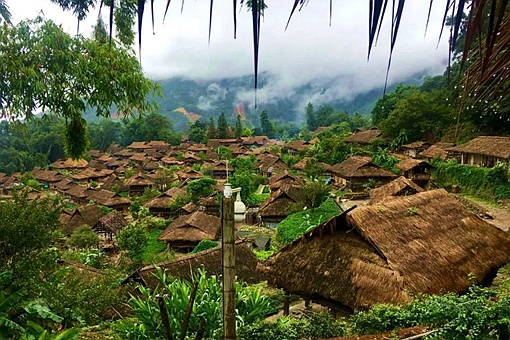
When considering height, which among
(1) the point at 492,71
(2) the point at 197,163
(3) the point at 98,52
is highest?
(3) the point at 98,52

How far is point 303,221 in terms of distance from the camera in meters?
19.1

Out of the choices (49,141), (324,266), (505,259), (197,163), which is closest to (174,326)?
(324,266)

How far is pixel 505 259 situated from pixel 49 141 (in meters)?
55.5

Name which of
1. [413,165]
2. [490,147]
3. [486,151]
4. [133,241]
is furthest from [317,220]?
[490,147]

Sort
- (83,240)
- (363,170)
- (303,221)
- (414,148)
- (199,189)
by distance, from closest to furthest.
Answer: (303,221), (83,240), (363,170), (199,189), (414,148)

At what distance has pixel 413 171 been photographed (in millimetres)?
24484

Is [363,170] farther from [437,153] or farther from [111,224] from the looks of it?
[111,224]

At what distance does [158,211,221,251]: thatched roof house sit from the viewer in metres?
19.9

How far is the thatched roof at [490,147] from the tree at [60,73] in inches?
750

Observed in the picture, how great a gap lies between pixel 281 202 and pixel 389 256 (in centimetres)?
1692

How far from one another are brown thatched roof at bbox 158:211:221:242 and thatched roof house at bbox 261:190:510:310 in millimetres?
11926

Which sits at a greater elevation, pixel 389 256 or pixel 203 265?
pixel 389 256

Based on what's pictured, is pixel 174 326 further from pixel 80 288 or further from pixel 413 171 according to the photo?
pixel 413 171

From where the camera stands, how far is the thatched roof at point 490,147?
18.9 metres
